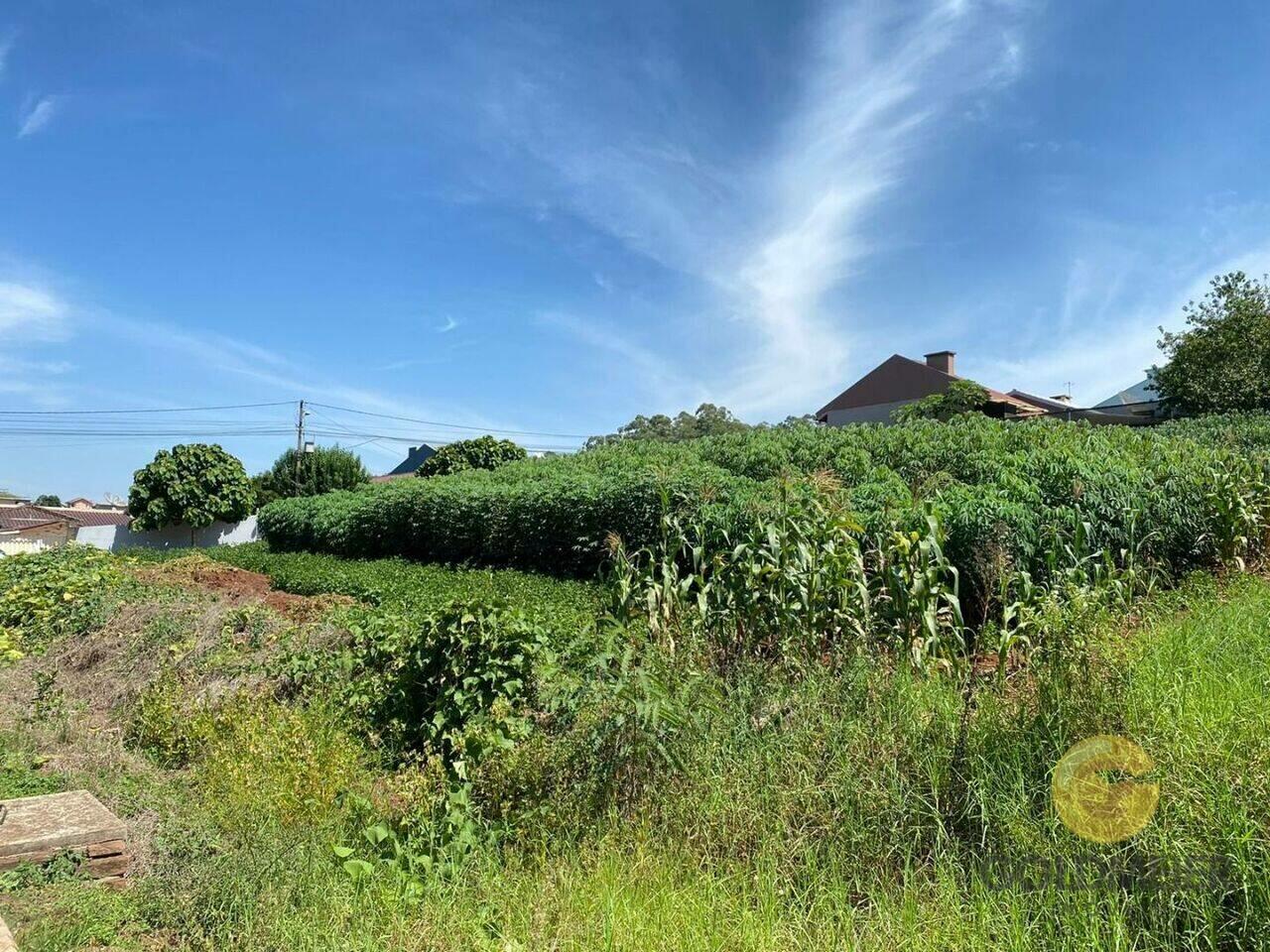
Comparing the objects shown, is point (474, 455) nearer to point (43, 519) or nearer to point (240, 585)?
point (240, 585)

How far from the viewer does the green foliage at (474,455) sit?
25547 mm

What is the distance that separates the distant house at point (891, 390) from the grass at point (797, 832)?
33384mm

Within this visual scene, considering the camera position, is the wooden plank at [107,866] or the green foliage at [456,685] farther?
the green foliage at [456,685]

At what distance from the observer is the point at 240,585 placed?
40.1 ft

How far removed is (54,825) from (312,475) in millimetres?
33420

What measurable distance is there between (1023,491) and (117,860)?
6.88 meters

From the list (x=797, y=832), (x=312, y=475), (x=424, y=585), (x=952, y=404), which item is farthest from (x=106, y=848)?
(x=312, y=475)

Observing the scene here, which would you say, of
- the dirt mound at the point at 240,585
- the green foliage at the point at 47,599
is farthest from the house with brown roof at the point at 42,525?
the green foliage at the point at 47,599

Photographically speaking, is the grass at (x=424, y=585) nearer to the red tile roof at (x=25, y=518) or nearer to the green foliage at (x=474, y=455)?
the green foliage at (x=474, y=455)

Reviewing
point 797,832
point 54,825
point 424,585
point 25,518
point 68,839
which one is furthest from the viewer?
point 25,518

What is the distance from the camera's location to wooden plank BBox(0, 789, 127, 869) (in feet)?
10.6

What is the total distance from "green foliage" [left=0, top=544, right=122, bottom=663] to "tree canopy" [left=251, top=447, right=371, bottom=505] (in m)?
24.8

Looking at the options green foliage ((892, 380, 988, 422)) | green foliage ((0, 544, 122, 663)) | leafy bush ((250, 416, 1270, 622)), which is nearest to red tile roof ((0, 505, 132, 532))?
leafy bush ((250, 416, 1270, 622))

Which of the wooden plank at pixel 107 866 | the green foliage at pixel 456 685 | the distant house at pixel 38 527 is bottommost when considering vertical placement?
the wooden plank at pixel 107 866
